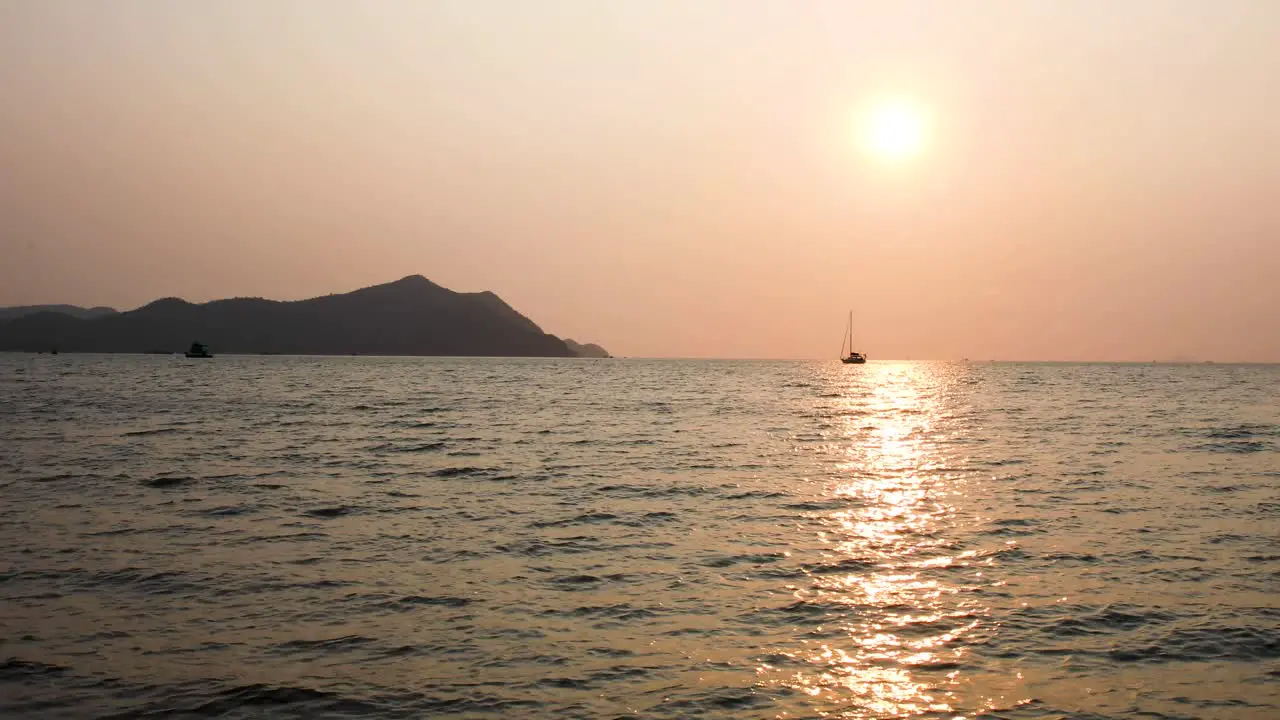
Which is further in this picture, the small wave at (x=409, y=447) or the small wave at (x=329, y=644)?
the small wave at (x=409, y=447)

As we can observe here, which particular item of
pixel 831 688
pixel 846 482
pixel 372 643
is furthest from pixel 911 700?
pixel 846 482

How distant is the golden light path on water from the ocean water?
0.24 ft

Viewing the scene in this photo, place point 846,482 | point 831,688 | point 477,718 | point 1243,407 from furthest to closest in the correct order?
point 1243,407 → point 846,482 → point 831,688 → point 477,718

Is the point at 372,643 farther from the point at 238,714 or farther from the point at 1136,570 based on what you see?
the point at 1136,570

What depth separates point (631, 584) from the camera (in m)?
16.8

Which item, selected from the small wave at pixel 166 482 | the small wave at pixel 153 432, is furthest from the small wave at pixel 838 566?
the small wave at pixel 153 432

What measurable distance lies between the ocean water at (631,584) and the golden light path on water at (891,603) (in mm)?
74

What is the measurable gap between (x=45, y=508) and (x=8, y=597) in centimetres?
1001

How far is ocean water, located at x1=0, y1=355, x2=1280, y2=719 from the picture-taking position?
Answer: 11445 mm

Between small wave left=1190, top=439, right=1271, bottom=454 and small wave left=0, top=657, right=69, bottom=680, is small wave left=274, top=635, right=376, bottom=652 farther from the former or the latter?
small wave left=1190, top=439, right=1271, bottom=454

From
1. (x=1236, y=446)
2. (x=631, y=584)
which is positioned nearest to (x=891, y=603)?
(x=631, y=584)

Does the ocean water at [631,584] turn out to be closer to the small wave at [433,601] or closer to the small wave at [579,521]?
the small wave at [433,601]

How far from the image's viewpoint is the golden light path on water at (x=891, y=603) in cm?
1143

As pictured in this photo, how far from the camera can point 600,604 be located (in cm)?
1536
